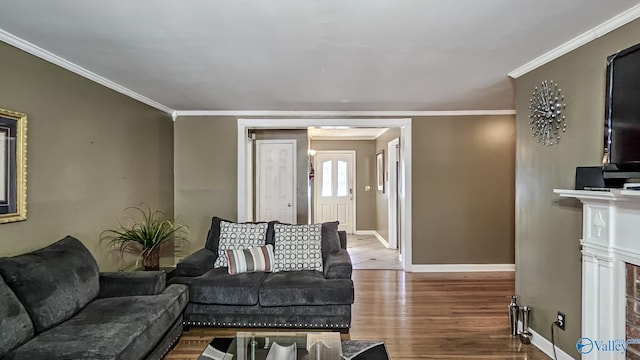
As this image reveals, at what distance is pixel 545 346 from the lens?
2.92 meters

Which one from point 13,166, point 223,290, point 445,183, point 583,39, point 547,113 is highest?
point 583,39

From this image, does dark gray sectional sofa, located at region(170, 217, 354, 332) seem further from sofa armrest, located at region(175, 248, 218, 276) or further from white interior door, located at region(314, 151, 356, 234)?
white interior door, located at region(314, 151, 356, 234)

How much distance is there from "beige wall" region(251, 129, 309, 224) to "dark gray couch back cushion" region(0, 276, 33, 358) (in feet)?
14.4

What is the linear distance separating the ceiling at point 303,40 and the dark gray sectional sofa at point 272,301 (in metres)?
1.87

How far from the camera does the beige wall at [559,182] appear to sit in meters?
2.44

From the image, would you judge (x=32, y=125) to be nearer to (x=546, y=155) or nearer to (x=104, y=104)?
(x=104, y=104)

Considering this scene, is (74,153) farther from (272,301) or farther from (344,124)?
(344,124)

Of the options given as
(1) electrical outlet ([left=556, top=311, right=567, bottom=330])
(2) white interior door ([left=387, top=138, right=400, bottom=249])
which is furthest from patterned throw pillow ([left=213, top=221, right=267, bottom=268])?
(2) white interior door ([left=387, top=138, right=400, bottom=249])

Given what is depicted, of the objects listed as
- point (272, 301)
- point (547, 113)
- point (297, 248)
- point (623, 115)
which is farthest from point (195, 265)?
point (623, 115)

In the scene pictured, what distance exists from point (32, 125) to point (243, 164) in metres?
2.79

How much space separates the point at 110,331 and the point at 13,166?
4.56ft

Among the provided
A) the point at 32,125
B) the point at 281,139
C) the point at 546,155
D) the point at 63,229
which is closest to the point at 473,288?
the point at 546,155

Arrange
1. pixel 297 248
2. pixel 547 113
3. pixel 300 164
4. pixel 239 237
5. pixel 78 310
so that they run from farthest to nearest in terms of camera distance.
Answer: pixel 300 164 → pixel 239 237 → pixel 297 248 → pixel 547 113 → pixel 78 310

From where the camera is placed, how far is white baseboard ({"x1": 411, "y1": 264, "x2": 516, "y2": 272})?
531cm
